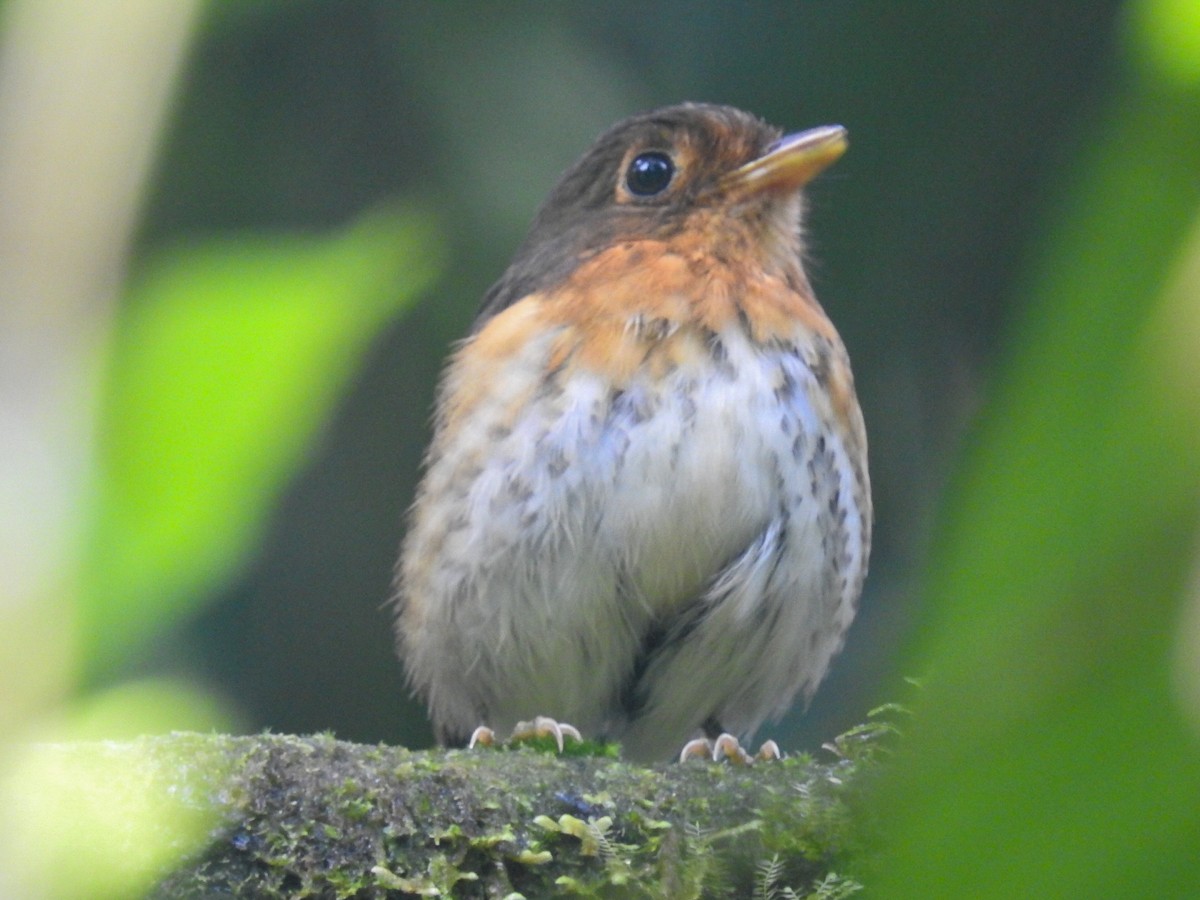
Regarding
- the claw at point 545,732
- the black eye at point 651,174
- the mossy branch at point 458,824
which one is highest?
the black eye at point 651,174

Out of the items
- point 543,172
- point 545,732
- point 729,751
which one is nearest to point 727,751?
point 729,751

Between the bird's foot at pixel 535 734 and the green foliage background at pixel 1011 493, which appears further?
the bird's foot at pixel 535 734

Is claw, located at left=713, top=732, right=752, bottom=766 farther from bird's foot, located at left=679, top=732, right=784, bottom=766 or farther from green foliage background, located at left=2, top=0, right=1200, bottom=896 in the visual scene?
green foliage background, located at left=2, top=0, right=1200, bottom=896

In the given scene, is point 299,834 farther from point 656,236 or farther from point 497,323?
point 656,236

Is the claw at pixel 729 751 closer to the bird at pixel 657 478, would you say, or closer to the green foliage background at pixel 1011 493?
the bird at pixel 657 478

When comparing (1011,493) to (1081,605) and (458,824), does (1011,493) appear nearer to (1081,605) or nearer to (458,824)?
(1081,605)

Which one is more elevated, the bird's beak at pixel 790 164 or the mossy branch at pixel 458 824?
the bird's beak at pixel 790 164

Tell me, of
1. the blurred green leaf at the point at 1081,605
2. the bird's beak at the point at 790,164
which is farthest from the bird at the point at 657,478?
the blurred green leaf at the point at 1081,605

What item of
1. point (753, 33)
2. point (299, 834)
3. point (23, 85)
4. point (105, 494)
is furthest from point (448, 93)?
point (105, 494)
